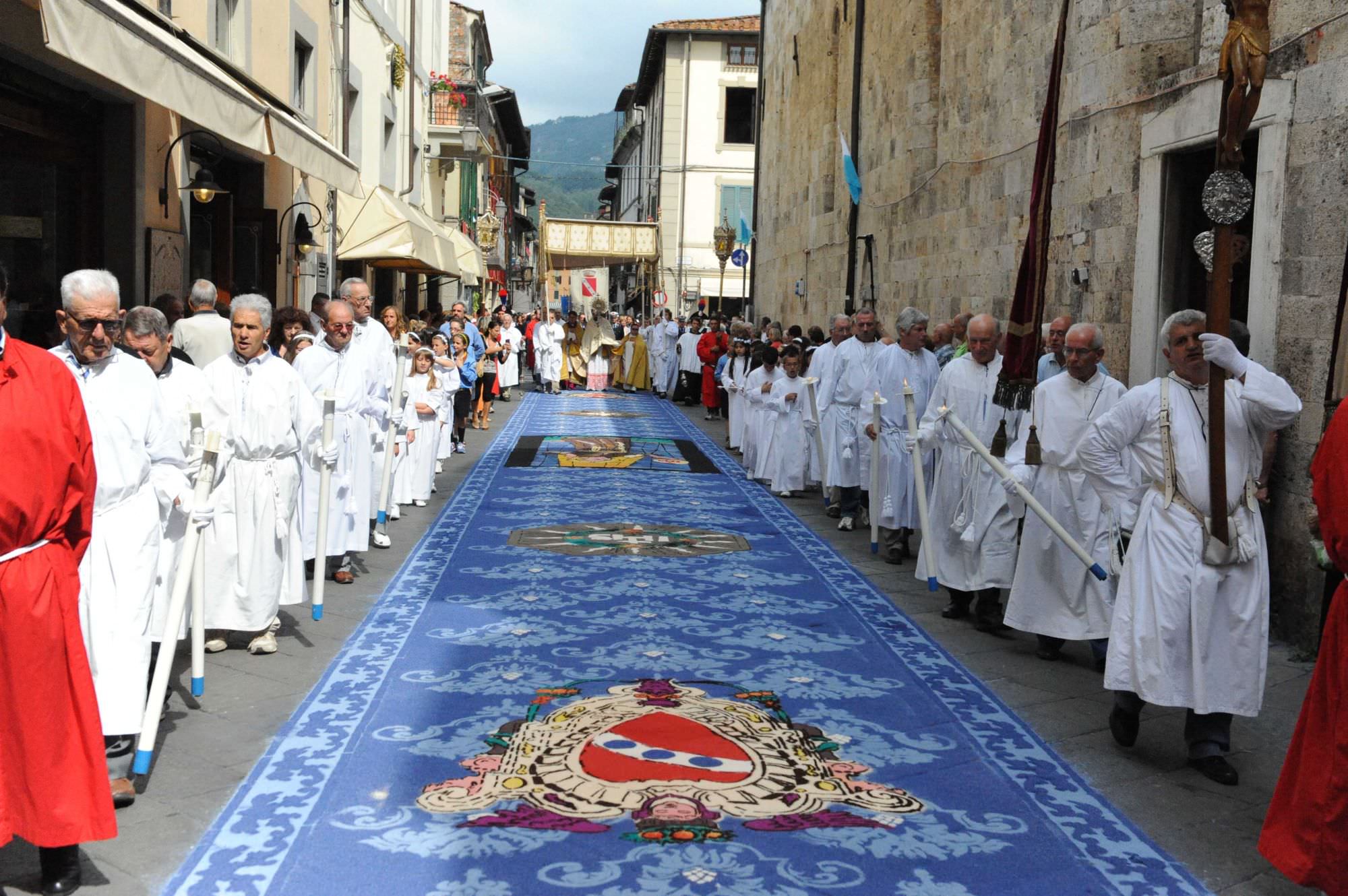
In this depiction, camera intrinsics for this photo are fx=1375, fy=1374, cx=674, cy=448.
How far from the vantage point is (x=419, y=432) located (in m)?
12.0

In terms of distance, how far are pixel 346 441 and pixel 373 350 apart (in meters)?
0.70

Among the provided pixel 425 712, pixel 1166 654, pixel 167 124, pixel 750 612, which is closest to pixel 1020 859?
pixel 1166 654

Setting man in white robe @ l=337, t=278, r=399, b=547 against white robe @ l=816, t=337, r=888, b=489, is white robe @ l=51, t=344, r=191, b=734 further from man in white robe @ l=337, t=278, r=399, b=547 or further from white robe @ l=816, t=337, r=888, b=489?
white robe @ l=816, t=337, r=888, b=489

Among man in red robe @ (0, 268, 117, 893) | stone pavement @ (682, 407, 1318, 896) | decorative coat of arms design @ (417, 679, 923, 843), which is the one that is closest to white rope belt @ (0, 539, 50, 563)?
man in red robe @ (0, 268, 117, 893)

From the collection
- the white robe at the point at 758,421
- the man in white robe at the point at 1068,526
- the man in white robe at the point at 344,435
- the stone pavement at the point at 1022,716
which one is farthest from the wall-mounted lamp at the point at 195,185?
the man in white robe at the point at 1068,526

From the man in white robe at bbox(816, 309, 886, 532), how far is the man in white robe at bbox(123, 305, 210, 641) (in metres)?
6.20

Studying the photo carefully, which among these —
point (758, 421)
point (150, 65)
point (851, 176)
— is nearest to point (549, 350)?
point (851, 176)

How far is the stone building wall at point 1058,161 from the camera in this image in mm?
7410

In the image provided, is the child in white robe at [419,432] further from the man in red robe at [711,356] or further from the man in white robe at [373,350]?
the man in red robe at [711,356]

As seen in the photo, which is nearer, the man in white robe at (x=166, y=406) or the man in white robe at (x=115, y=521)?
the man in white robe at (x=115, y=521)

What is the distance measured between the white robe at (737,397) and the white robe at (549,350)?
1089 cm

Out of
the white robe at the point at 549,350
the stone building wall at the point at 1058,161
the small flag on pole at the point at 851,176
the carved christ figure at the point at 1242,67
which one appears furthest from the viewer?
the white robe at the point at 549,350

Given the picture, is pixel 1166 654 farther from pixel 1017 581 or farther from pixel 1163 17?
pixel 1163 17

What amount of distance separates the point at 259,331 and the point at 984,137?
9022 mm
